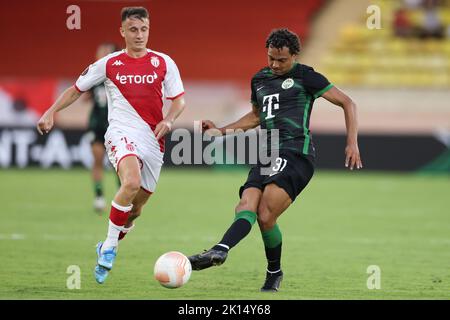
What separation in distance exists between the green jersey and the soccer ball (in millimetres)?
1291

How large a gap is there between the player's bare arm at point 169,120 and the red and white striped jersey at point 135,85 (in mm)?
68

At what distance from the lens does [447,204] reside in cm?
1566

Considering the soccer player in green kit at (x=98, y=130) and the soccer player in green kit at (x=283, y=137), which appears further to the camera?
the soccer player in green kit at (x=98, y=130)

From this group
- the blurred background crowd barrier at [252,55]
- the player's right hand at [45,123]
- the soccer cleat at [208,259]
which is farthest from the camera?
the blurred background crowd barrier at [252,55]

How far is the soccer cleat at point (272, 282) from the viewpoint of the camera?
7656mm

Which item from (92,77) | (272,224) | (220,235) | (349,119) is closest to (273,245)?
(272,224)

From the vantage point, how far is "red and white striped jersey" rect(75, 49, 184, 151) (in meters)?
8.13

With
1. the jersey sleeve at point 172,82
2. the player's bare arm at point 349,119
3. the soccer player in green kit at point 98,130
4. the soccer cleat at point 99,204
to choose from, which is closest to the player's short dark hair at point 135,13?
the jersey sleeve at point 172,82

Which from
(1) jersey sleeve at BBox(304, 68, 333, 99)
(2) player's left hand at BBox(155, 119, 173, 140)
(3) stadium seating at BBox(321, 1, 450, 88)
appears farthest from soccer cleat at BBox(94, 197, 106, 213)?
(3) stadium seating at BBox(321, 1, 450, 88)

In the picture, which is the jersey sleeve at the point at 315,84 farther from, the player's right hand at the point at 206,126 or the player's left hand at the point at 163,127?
the player's left hand at the point at 163,127

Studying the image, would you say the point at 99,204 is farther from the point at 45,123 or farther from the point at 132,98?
the point at 45,123

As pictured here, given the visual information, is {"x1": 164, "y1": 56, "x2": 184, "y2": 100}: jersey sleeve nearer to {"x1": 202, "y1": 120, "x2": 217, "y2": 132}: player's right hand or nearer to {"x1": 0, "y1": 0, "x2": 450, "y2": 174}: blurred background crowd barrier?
{"x1": 202, "y1": 120, "x2": 217, "y2": 132}: player's right hand

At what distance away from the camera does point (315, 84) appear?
764 centimetres
